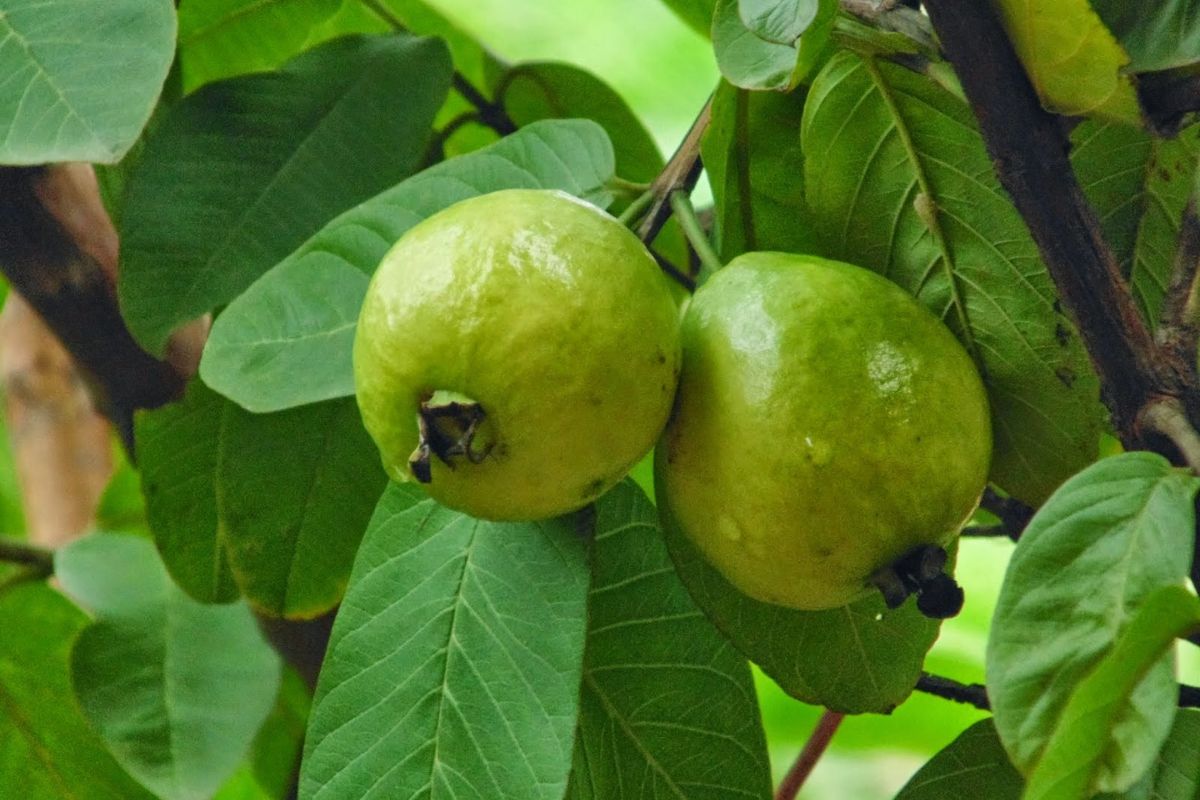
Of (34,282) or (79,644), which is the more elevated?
(34,282)

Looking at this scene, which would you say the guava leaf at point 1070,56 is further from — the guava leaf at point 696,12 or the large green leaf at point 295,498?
the large green leaf at point 295,498

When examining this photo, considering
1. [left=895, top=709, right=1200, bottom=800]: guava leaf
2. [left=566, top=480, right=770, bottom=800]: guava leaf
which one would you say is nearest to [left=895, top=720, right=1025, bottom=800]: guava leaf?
[left=895, top=709, right=1200, bottom=800]: guava leaf

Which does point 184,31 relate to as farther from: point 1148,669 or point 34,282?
point 1148,669

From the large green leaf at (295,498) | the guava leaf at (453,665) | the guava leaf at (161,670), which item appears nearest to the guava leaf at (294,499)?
the large green leaf at (295,498)

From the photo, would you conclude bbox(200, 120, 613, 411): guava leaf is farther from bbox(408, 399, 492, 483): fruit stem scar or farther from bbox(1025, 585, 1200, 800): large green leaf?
bbox(1025, 585, 1200, 800): large green leaf

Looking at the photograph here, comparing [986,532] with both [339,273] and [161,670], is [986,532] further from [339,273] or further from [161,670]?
[161,670]

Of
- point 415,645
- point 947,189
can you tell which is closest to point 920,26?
point 947,189
